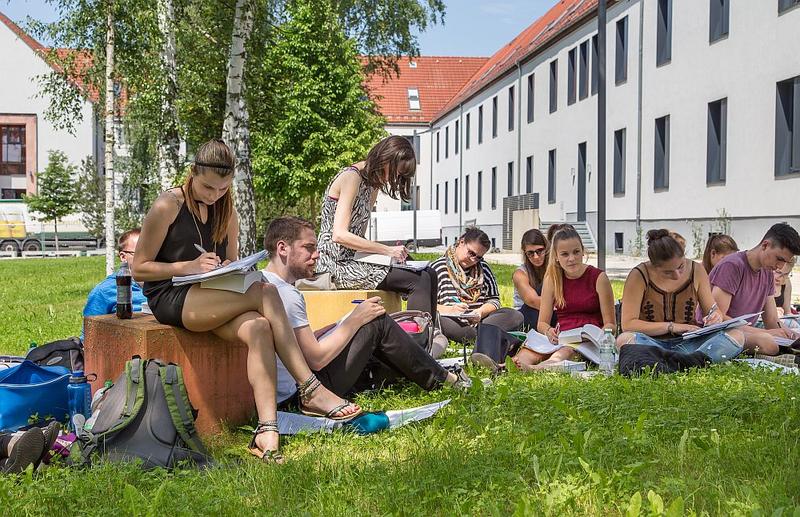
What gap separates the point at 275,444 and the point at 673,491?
6.74ft

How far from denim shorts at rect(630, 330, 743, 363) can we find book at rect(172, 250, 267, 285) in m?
3.41

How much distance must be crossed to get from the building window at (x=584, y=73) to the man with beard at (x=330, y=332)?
27337 millimetres

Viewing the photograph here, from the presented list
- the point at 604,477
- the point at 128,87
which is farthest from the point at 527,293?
the point at 128,87

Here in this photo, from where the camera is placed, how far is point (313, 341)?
5.66 metres

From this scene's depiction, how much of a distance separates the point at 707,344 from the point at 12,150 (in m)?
52.9

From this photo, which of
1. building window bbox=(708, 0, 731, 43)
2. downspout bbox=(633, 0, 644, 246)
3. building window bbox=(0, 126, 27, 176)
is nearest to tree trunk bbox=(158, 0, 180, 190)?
building window bbox=(708, 0, 731, 43)

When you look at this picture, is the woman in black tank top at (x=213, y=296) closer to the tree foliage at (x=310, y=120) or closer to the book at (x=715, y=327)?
the book at (x=715, y=327)

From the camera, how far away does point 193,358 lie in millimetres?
5270

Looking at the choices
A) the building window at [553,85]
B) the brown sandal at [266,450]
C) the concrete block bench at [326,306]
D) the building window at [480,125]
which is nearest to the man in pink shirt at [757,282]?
the concrete block bench at [326,306]

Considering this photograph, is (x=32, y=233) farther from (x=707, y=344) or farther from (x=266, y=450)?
(x=266, y=450)

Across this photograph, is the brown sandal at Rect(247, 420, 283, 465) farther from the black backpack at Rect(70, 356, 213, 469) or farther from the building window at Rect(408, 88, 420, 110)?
the building window at Rect(408, 88, 420, 110)

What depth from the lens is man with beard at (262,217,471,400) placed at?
5.64 m

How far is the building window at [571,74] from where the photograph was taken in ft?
110

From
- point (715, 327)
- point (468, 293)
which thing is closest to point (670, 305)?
point (715, 327)
